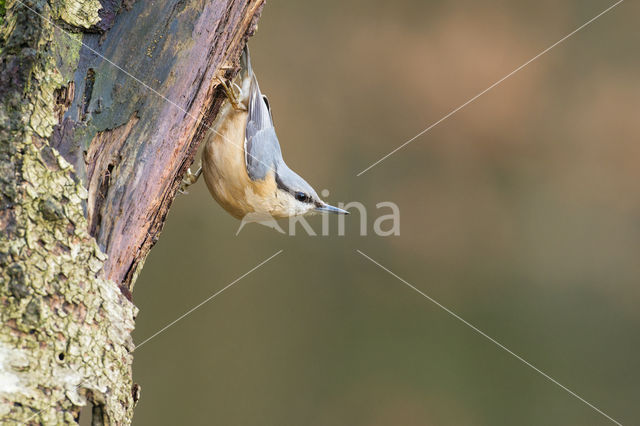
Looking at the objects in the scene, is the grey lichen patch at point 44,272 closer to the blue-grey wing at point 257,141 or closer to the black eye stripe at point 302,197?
the blue-grey wing at point 257,141

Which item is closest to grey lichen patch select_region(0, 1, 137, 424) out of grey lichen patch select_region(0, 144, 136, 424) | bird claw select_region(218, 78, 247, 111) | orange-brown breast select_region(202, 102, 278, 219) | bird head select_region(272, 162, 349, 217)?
grey lichen patch select_region(0, 144, 136, 424)

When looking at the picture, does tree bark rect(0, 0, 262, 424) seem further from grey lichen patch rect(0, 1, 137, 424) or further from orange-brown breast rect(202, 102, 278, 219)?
orange-brown breast rect(202, 102, 278, 219)

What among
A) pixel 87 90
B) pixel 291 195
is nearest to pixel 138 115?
pixel 87 90

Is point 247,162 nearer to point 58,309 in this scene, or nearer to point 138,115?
point 138,115

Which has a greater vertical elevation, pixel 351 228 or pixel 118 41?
pixel 351 228

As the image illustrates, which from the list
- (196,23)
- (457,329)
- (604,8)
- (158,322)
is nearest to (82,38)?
(196,23)

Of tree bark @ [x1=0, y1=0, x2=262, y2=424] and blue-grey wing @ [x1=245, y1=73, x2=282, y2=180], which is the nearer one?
tree bark @ [x1=0, y1=0, x2=262, y2=424]

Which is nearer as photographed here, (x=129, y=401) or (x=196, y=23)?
(x=129, y=401)

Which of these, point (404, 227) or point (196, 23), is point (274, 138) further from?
point (404, 227)
